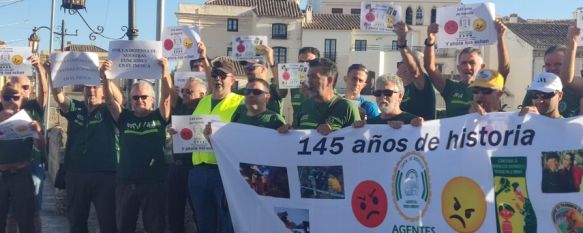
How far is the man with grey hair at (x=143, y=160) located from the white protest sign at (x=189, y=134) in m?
0.36

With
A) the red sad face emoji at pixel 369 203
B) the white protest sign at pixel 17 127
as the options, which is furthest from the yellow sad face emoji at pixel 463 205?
the white protest sign at pixel 17 127

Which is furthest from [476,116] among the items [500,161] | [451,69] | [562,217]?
[451,69]

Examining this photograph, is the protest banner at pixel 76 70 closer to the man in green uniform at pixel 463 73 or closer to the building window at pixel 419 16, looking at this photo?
the man in green uniform at pixel 463 73

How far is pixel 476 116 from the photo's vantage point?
573 cm

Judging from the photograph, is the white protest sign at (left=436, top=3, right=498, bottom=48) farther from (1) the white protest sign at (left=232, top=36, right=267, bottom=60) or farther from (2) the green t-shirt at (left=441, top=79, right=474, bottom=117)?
(1) the white protest sign at (left=232, top=36, right=267, bottom=60)

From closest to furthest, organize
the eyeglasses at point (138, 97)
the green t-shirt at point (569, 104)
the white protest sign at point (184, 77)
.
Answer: the green t-shirt at point (569, 104) → the eyeglasses at point (138, 97) → the white protest sign at point (184, 77)

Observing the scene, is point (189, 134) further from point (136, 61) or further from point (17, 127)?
point (17, 127)

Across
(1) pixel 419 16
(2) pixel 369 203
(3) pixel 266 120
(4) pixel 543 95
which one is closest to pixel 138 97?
(3) pixel 266 120

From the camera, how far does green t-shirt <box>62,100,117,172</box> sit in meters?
7.73

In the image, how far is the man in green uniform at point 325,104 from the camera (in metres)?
6.45

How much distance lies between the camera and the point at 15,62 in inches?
340

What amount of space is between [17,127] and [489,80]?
14.8 ft

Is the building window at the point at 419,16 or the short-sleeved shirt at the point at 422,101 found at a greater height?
the building window at the point at 419,16

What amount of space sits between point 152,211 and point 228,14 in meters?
61.3
